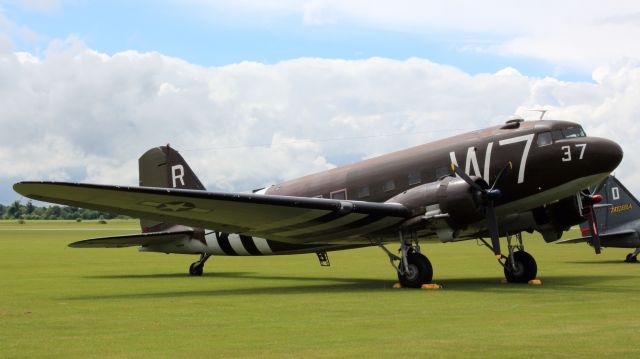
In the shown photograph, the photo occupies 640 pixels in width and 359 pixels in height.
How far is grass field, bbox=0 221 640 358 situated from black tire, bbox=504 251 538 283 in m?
0.59

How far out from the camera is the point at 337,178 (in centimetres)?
2241

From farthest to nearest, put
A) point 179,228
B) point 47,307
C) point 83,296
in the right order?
1. point 179,228
2. point 83,296
3. point 47,307

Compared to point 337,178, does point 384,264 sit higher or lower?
lower

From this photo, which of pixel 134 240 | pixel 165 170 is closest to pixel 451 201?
pixel 134 240

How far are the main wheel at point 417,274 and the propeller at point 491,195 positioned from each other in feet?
5.52

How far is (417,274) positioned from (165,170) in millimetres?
11172

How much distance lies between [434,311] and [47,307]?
7.41 m

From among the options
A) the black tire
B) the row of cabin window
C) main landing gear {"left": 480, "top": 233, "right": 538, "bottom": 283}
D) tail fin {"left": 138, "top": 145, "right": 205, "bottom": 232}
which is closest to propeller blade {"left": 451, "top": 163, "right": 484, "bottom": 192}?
the row of cabin window

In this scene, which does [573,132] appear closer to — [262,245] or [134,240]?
[262,245]

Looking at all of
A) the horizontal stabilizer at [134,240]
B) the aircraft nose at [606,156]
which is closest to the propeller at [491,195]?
the aircraft nose at [606,156]

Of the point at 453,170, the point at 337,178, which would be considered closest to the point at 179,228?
the point at 337,178

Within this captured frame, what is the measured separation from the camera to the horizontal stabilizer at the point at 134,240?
24.2m

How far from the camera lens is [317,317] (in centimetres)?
1324

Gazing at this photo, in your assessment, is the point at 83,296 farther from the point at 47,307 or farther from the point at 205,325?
the point at 205,325
